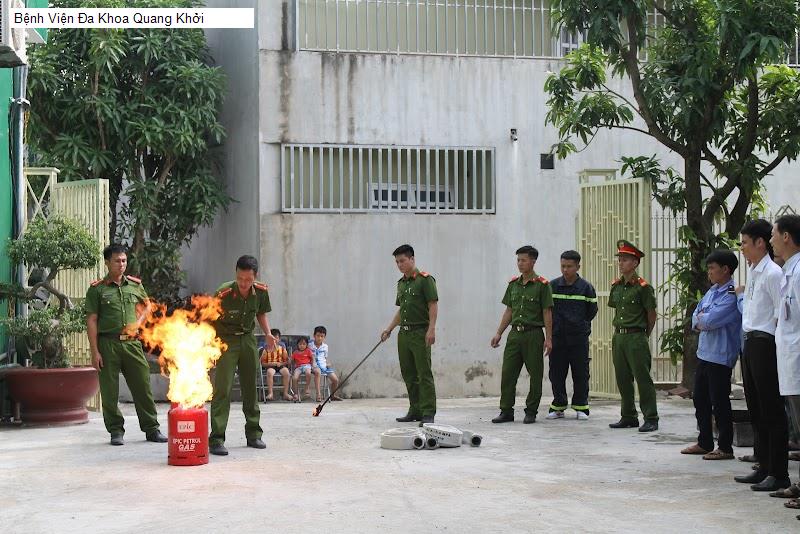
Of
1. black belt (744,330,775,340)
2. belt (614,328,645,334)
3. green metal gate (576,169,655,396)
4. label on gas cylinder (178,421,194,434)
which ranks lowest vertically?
label on gas cylinder (178,421,194,434)

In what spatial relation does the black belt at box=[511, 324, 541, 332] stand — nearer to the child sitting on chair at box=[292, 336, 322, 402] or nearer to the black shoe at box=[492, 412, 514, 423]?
the black shoe at box=[492, 412, 514, 423]

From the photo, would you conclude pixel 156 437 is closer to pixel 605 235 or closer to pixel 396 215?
Answer: pixel 396 215

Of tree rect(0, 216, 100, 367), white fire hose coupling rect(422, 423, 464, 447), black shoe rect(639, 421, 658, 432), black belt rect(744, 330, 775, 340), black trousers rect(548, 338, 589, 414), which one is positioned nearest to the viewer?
black belt rect(744, 330, 775, 340)

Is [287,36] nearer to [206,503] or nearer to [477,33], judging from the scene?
[477,33]

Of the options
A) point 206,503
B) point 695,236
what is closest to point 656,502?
point 206,503

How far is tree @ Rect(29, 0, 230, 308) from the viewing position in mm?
15484

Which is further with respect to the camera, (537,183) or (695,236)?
(537,183)

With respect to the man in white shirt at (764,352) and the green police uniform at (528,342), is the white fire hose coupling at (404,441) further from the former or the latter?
the man in white shirt at (764,352)

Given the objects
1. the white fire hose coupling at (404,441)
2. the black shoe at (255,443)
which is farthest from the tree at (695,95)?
the black shoe at (255,443)

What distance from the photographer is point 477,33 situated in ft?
53.7

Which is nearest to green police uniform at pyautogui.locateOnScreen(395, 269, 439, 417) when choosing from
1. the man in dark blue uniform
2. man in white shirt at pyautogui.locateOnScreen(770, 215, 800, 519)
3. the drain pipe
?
the man in dark blue uniform

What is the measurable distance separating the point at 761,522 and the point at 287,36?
10.6 metres

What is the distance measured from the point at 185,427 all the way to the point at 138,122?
7335 mm

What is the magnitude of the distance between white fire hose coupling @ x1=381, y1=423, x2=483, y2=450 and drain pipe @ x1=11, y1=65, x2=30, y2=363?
5.10m
